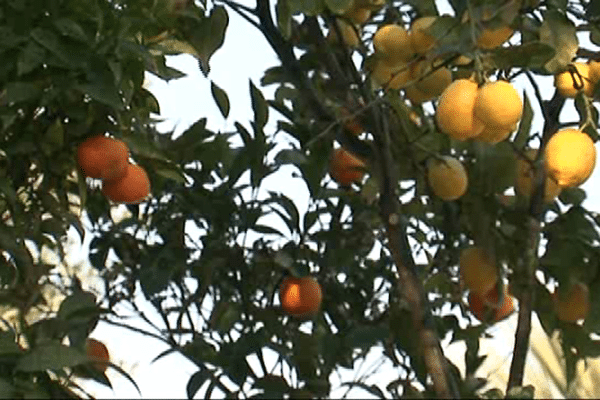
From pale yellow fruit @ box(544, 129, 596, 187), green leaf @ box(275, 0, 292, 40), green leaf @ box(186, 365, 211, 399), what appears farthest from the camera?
green leaf @ box(186, 365, 211, 399)

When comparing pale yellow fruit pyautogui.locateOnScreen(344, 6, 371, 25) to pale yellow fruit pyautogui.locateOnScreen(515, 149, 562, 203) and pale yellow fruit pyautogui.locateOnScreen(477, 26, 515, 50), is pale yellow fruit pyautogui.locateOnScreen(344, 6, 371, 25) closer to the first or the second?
pale yellow fruit pyautogui.locateOnScreen(515, 149, 562, 203)

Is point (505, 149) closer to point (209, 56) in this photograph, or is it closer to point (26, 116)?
point (209, 56)

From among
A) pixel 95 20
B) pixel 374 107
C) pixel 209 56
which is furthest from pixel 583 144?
pixel 95 20

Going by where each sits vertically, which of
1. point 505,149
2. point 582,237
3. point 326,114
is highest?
point 326,114

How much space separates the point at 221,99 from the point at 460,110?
0.53m

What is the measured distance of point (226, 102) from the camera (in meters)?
1.74

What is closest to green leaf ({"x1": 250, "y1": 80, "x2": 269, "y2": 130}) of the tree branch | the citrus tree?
the citrus tree

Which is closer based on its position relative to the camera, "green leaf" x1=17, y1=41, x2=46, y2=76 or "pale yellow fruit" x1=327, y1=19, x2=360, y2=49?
"green leaf" x1=17, y1=41, x2=46, y2=76

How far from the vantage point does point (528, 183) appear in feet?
5.20

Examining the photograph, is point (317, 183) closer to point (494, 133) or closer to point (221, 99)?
point (221, 99)

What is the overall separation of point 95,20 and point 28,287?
466 millimetres

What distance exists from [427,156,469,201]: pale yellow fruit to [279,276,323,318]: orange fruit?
27 centimetres

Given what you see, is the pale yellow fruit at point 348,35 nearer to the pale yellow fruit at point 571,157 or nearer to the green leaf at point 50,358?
the pale yellow fruit at point 571,157

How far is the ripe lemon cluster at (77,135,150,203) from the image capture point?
5.12 feet
